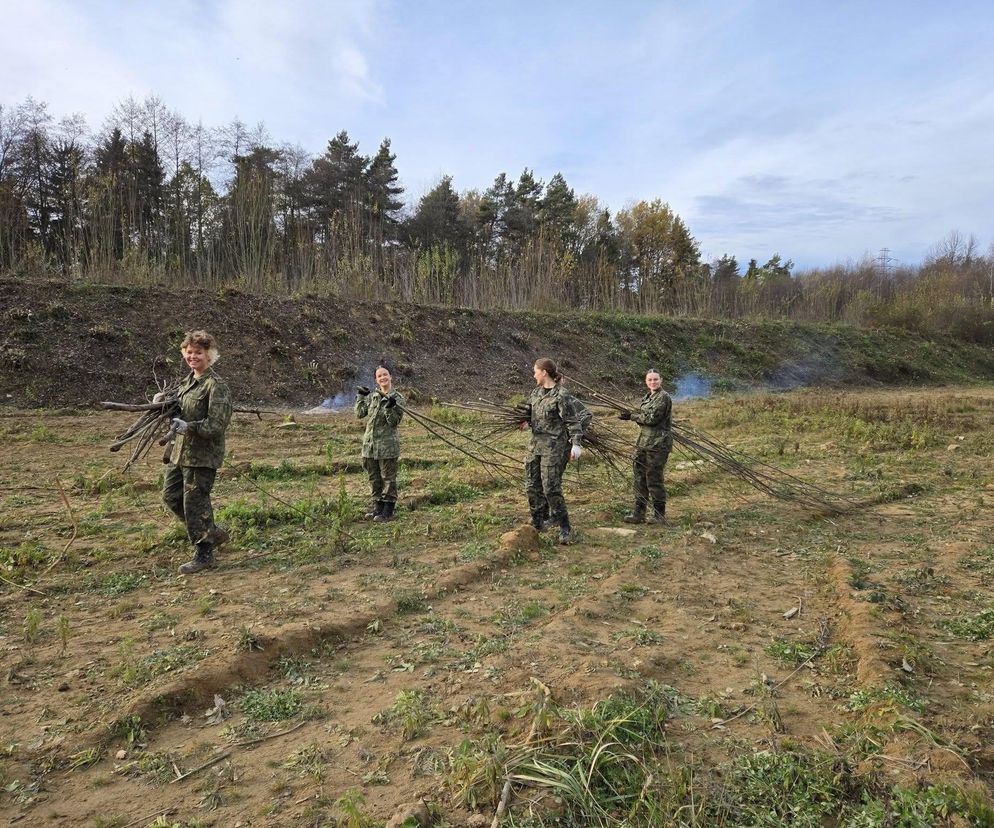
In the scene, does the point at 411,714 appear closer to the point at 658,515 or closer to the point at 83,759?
the point at 83,759

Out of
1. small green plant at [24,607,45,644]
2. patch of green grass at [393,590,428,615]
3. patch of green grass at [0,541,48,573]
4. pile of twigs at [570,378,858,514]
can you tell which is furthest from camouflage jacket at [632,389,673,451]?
patch of green grass at [0,541,48,573]

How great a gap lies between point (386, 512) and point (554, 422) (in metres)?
2.13

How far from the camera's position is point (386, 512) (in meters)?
7.12

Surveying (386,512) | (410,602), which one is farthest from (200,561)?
(386,512)

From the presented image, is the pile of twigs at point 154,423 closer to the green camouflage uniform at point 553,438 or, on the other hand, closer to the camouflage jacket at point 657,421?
the green camouflage uniform at point 553,438

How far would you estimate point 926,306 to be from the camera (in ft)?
122

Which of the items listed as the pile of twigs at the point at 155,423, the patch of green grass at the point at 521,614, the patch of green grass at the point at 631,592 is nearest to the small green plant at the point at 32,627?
the pile of twigs at the point at 155,423

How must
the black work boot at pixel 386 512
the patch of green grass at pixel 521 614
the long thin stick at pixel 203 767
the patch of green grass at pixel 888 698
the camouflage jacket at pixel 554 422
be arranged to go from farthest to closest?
the black work boot at pixel 386 512 → the camouflage jacket at pixel 554 422 → the patch of green grass at pixel 521 614 → the patch of green grass at pixel 888 698 → the long thin stick at pixel 203 767

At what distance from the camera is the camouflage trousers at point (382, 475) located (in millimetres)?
7145

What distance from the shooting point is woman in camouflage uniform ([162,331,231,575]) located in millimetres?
5309

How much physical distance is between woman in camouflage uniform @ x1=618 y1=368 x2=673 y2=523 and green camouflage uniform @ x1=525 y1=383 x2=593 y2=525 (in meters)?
0.94

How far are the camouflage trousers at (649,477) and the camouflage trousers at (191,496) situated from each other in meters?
4.47

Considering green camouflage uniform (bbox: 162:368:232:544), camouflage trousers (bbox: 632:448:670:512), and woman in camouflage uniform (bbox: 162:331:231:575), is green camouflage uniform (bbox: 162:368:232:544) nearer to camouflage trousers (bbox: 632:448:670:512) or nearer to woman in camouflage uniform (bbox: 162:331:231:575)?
woman in camouflage uniform (bbox: 162:331:231:575)

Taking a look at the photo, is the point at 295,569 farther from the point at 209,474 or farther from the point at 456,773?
the point at 456,773
